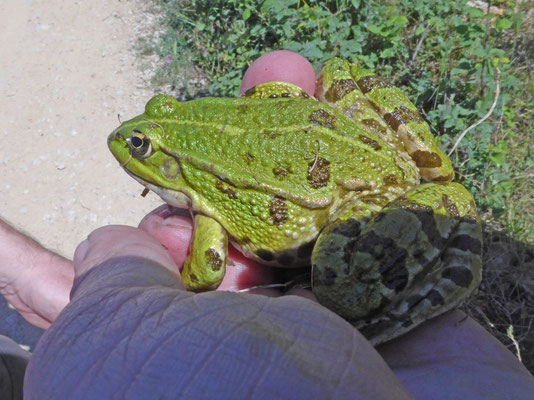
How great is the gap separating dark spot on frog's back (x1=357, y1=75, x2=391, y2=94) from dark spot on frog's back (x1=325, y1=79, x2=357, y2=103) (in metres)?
0.05

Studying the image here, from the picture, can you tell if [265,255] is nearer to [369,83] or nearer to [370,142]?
[370,142]

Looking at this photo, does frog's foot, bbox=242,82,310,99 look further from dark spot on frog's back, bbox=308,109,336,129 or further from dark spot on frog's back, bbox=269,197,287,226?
dark spot on frog's back, bbox=269,197,287,226

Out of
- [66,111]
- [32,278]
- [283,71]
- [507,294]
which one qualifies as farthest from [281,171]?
[66,111]

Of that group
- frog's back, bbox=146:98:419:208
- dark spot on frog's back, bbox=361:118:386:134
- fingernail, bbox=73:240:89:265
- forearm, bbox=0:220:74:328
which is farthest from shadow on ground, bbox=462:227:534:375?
forearm, bbox=0:220:74:328

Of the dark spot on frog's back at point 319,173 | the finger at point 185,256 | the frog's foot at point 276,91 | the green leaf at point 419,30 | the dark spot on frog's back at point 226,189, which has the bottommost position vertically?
the finger at point 185,256

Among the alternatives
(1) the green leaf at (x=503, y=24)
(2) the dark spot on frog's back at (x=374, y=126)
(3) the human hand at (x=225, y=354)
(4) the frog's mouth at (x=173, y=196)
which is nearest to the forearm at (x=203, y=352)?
(3) the human hand at (x=225, y=354)

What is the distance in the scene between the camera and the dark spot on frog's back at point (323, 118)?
6.79 ft

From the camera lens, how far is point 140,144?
2.23 m

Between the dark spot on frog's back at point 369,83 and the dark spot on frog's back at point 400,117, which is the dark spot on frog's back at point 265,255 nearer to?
the dark spot on frog's back at point 400,117

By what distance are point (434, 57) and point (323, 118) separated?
1.98 metres

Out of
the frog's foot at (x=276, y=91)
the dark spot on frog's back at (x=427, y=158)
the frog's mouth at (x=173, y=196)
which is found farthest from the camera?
the frog's foot at (x=276, y=91)

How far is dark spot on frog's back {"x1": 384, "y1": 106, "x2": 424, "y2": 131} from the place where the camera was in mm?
2215

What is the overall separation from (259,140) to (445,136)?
1617 millimetres

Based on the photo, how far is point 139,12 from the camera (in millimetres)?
4973
